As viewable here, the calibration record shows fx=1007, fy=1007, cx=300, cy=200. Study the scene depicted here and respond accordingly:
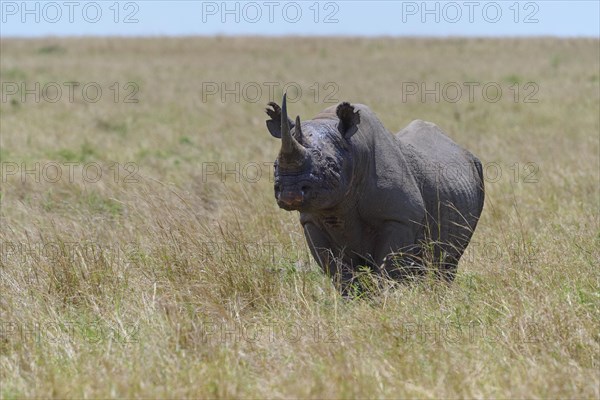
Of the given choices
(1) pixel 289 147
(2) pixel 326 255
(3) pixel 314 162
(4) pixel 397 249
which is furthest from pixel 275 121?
(4) pixel 397 249

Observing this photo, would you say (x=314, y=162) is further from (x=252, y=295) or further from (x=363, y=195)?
(x=252, y=295)

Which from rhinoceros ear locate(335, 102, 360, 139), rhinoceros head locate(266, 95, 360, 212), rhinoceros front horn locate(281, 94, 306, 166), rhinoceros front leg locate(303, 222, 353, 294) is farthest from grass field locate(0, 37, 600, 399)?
rhinoceros ear locate(335, 102, 360, 139)

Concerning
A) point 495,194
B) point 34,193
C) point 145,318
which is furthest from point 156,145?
point 145,318

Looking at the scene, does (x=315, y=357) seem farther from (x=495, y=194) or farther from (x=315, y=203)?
(x=495, y=194)

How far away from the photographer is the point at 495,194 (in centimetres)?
1121

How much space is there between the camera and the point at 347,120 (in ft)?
21.3

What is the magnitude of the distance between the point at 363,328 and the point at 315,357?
0.54 meters

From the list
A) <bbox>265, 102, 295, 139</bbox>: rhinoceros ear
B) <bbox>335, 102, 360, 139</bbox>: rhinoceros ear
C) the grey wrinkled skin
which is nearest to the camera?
the grey wrinkled skin

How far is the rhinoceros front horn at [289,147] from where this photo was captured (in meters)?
5.77

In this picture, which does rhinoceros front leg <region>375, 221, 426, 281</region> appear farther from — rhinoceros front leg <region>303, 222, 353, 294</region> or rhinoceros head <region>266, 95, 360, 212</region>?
rhinoceros head <region>266, 95, 360, 212</region>

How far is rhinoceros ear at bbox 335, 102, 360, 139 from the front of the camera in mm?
→ 6434

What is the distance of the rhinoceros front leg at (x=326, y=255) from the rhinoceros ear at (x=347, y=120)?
0.75 meters

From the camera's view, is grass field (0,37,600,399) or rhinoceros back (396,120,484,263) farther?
rhinoceros back (396,120,484,263)

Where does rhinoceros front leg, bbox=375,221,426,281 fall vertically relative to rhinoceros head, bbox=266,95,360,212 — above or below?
below
